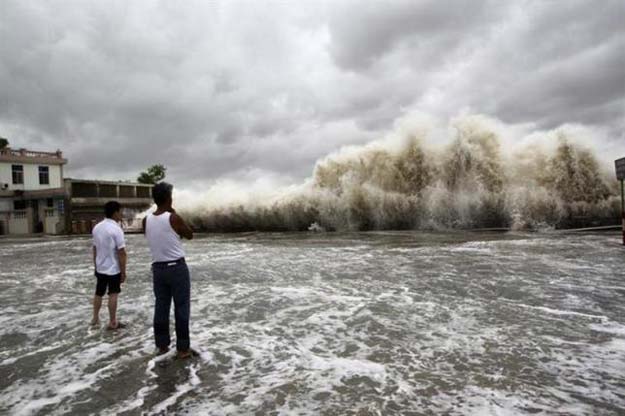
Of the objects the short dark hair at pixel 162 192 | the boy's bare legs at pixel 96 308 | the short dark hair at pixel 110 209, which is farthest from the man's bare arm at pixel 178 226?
the boy's bare legs at pixel 96 308

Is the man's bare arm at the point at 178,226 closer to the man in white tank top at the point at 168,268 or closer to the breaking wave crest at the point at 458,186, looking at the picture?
the man in white tank top at the point at 168,268

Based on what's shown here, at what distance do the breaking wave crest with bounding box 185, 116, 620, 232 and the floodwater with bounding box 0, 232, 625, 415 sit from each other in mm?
10941

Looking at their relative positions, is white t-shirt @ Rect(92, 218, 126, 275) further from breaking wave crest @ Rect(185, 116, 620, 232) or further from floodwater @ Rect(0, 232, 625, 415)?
breaking wave crest @ Rect(185, 116, 620, 232)

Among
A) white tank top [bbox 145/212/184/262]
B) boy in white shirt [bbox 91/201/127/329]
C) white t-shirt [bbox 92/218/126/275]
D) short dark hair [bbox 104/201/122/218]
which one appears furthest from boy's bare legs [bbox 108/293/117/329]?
white tank top [bbox 145/212/184/262]

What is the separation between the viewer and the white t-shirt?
475 cm

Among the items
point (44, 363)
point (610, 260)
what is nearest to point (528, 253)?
point (610, 260)

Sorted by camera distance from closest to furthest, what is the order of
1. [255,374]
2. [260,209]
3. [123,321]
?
[255,374], [123,321], [260,209]

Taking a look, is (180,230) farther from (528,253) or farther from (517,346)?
(528,253)

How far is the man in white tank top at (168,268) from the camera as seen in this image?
372cm

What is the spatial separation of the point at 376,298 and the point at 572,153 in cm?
1621

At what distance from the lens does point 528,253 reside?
974 cm

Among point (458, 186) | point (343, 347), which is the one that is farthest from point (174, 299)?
point (458, 186)

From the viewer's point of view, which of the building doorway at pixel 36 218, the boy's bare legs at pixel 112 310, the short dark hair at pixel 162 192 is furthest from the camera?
the building doorway at pixel 36 218

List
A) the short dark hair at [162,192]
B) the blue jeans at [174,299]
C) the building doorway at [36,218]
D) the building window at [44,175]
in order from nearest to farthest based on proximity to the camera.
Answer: the blue jeans at [174,299] → the short dark hair at [162,192] → the building doorway at [36,218] → the building window at [44,175]
